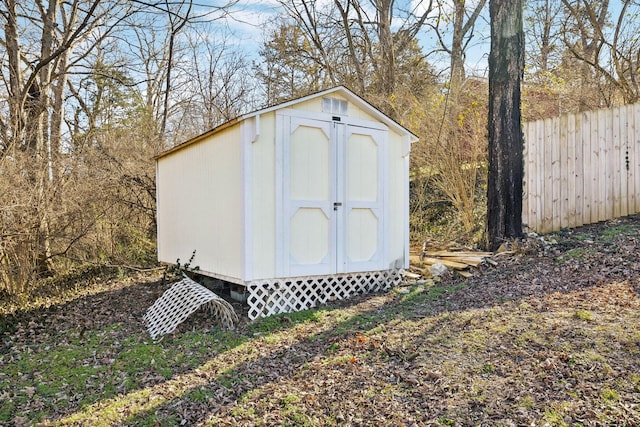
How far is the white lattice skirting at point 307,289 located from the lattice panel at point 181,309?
0.94 ft

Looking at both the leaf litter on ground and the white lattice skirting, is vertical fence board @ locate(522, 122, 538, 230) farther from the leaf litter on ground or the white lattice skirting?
the white lattice skirting

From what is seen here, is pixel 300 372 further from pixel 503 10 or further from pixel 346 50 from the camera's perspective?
pixel 346 50

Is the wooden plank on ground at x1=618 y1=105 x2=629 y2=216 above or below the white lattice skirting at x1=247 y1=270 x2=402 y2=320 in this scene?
above

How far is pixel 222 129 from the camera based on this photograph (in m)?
5.21

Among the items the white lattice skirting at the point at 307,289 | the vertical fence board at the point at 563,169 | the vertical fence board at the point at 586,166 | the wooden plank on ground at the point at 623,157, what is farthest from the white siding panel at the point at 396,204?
the wooden plank on ground at the point at 623,157

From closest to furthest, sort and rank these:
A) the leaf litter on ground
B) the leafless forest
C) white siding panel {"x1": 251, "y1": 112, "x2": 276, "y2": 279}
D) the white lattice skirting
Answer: the leaf litter on ground
white siding panel {"x1": 251, "y1": 112, "x2": 276, "y2": 279}
the white lattice skirting
the leafless forest

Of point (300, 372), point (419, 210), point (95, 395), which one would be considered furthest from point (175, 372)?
point (419, 210)

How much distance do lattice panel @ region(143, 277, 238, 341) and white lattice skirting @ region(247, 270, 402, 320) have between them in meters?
0.29

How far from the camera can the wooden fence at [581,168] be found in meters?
6.67

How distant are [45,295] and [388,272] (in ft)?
17.5

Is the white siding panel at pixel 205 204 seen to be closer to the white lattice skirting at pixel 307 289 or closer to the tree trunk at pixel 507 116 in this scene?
the white lattice skirting at pixel 307 289

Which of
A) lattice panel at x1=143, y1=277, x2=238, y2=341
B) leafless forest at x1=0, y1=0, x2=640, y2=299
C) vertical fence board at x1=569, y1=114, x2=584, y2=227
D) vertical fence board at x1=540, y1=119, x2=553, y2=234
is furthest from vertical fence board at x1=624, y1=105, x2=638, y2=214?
lattice panel at x1=143, y1=277, x2=238, y2=341

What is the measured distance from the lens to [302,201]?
17.0 feet

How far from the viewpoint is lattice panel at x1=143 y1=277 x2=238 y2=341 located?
4703 mm
